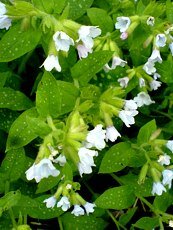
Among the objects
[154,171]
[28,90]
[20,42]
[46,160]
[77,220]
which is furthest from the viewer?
[28,90]


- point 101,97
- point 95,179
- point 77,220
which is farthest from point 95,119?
point 95,179

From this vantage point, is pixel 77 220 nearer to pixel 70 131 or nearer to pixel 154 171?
pixel 154 171

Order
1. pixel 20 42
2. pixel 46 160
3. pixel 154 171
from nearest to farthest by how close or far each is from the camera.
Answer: pixel 46 160, pixel 20 42, pixel 154 171

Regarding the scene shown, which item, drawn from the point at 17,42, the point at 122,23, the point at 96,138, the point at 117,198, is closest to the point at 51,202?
the point at 117,198

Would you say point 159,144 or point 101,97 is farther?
point 159,144

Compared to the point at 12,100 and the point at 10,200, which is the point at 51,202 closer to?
the point at 10,200

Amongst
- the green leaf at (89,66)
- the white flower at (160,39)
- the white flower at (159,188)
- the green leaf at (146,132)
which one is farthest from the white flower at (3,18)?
the white flower at (159,188)

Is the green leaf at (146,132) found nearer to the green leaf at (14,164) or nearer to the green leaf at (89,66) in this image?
the green leaf at (89,66)

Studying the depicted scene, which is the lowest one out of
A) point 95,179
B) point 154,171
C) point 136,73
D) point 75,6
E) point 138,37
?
point 95,179
